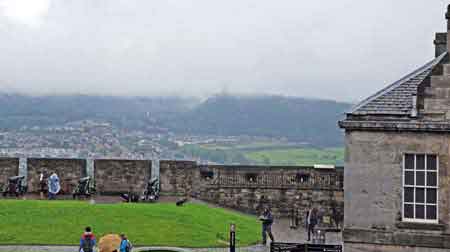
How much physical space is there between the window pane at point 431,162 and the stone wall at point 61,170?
1694 centimetres

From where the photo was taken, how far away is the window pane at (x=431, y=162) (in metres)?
16.7

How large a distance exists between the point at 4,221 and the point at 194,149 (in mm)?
34676

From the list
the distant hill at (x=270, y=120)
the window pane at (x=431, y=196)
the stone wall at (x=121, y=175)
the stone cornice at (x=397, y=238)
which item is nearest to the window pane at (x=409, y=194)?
the window pane at (x=431, y=196)

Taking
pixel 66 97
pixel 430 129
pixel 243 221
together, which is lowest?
pixel 243 221

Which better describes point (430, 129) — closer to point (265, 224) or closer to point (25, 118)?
point (265, 224)

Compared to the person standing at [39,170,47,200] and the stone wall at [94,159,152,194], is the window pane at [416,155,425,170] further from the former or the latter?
the person standing at [39,170,47,200]

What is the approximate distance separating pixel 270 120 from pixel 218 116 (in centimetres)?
539

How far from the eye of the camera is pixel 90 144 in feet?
164

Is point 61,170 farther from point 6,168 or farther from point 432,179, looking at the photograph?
point 432,179

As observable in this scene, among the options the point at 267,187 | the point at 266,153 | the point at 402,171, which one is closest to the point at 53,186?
the point at 267,187

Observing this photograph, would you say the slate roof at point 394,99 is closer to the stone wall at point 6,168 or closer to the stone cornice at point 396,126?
the stone cornice at point 396,126

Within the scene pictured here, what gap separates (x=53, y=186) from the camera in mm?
29328

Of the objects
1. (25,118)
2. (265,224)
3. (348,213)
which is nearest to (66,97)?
(25,118)

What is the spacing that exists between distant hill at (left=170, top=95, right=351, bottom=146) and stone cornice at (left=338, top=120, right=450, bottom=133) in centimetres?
5213
